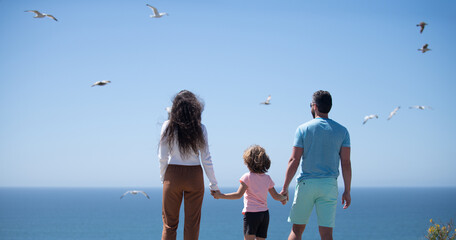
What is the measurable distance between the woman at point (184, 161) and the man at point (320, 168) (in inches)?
37.3

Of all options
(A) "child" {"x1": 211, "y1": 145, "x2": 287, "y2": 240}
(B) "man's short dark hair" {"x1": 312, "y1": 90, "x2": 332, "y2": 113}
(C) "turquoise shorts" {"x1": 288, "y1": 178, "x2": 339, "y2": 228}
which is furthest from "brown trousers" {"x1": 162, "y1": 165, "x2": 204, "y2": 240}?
(B) "man's short dark hair" {"x1": 312, "y1": 90, "x2": 332, "y2": 113}

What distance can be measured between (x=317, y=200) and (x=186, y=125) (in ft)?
5.18

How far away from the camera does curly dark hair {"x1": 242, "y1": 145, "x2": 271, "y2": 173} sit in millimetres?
4668

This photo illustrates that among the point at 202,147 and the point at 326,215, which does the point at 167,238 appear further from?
the point at 326,215

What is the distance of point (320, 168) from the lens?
4316mm

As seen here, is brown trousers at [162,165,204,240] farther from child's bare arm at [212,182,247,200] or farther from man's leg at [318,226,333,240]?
man's leg at [318,226,333,240]

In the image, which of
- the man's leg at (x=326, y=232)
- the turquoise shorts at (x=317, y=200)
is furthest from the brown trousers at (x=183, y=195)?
the man's leg at (x=326, y=232)

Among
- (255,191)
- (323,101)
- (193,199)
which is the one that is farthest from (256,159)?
(323,101)

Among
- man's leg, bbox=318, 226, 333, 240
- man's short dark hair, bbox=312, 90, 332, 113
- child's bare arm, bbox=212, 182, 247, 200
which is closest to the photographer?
man's leg, bbox=318, 226, 333, 240

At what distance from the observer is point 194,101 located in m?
4.51

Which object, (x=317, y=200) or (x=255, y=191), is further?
(x=255, y=191)

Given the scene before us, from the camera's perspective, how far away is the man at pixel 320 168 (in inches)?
168

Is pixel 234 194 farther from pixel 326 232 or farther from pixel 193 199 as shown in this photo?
pixel 326 232

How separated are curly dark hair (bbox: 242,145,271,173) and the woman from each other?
18.7 inches
